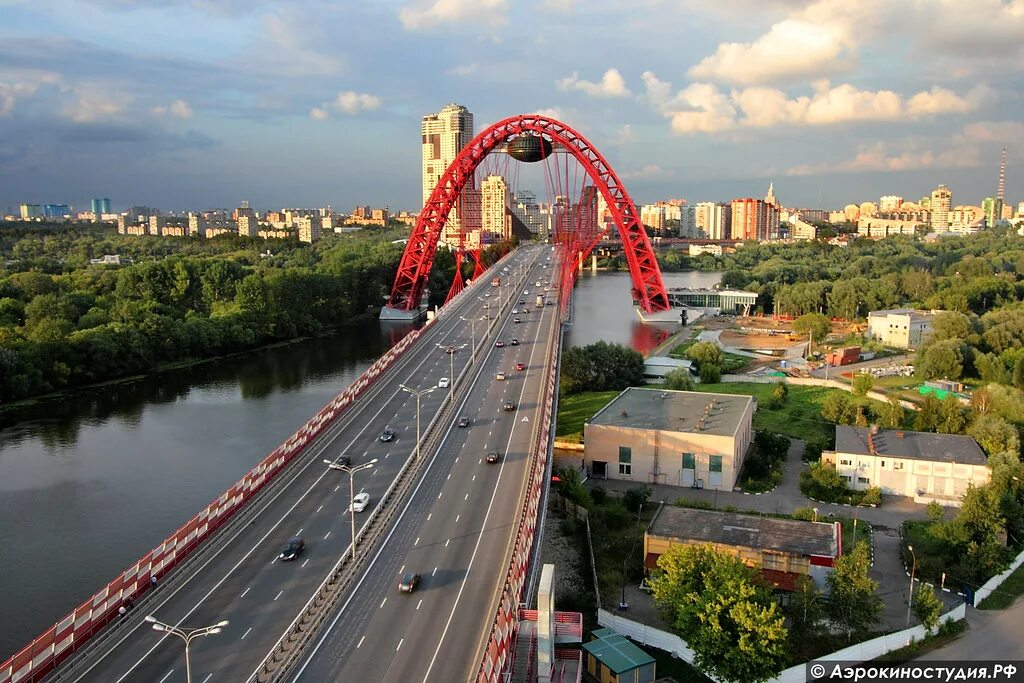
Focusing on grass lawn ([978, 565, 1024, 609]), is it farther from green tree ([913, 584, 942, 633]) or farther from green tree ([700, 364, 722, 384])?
green tree ([700, 364, 722, 384])

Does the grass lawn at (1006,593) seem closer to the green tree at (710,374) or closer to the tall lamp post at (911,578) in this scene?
the tall lamp post at (911,578)

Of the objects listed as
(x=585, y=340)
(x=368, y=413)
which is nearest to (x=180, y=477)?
(x=368, y=413)

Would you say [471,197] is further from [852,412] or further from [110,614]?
[110,614]

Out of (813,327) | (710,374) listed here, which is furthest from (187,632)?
(813,327)

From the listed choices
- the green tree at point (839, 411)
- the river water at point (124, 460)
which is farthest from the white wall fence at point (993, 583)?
the river water at point (124, 460)

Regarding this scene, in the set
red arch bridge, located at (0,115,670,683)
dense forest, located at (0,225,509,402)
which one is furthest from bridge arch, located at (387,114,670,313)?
red arch bridge, located at (0,115,670,683)

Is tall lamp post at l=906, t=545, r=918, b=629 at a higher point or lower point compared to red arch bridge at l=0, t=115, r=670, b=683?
lower
